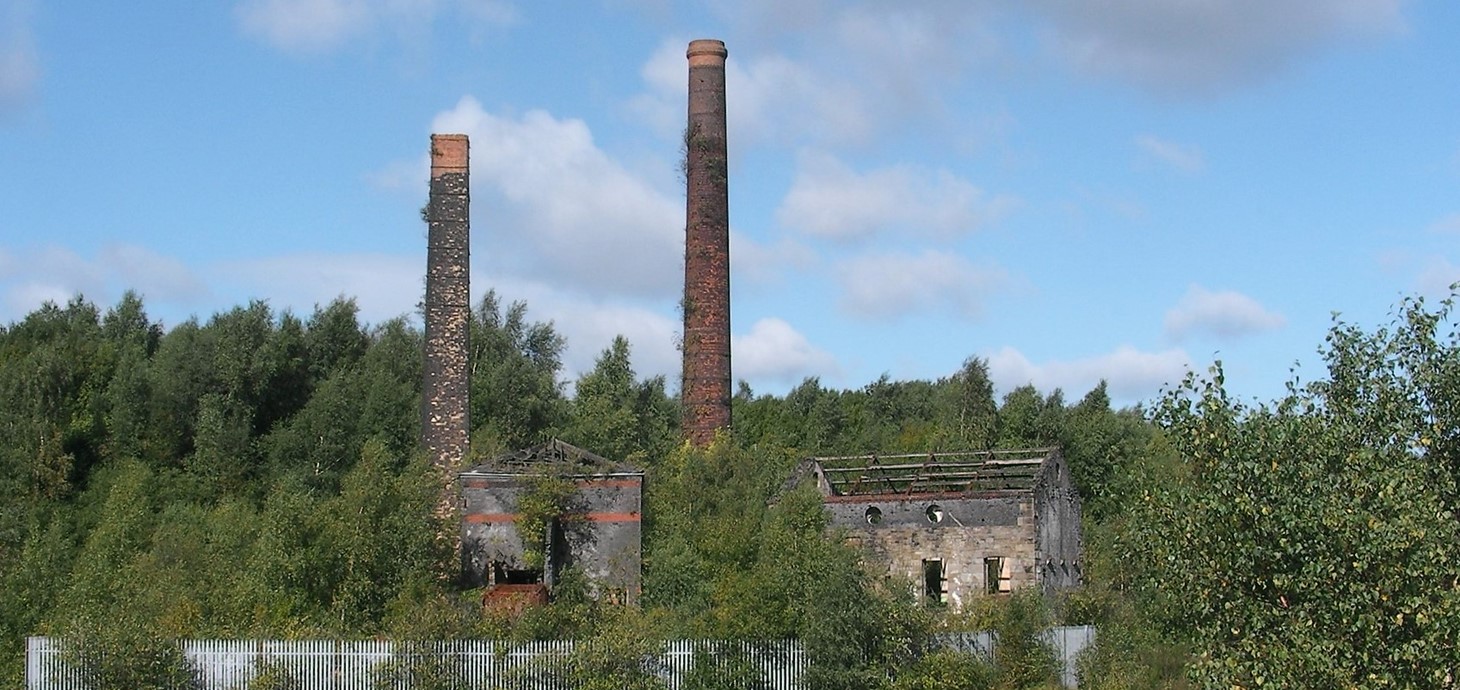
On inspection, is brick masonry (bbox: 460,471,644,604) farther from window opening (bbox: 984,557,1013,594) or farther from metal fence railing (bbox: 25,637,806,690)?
metal fence railing (bbox: 25,637,806,690)

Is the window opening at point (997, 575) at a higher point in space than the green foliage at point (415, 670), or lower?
higher

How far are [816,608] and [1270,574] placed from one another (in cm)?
964

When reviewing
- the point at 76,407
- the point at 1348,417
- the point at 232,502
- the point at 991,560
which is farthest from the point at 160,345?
the point at 1348,417

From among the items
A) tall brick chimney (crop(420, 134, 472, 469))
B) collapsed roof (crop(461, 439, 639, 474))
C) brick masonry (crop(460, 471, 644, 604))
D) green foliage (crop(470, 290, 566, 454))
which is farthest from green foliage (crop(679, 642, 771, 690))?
green foliage (crop(470, 290, 566, 454))

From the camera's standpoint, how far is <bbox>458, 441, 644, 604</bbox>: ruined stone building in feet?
101

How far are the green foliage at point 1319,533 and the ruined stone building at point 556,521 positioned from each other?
16831mm

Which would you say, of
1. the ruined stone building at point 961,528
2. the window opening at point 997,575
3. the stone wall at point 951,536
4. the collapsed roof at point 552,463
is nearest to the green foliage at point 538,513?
the collapsed roof at point 552,463

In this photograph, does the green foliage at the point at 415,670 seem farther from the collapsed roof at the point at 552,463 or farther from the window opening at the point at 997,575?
the window opening at the point at 997,575

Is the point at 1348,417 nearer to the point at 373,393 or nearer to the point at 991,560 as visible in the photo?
the point at 991,560

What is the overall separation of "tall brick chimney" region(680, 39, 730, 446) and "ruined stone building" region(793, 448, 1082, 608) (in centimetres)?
351

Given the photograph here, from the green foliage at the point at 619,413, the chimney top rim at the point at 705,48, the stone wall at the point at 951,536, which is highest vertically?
the chimney top rim at the point at 705,48

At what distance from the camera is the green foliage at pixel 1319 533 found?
13.4 meters

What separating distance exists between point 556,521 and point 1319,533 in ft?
63.7

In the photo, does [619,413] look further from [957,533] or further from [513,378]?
[957,533]
